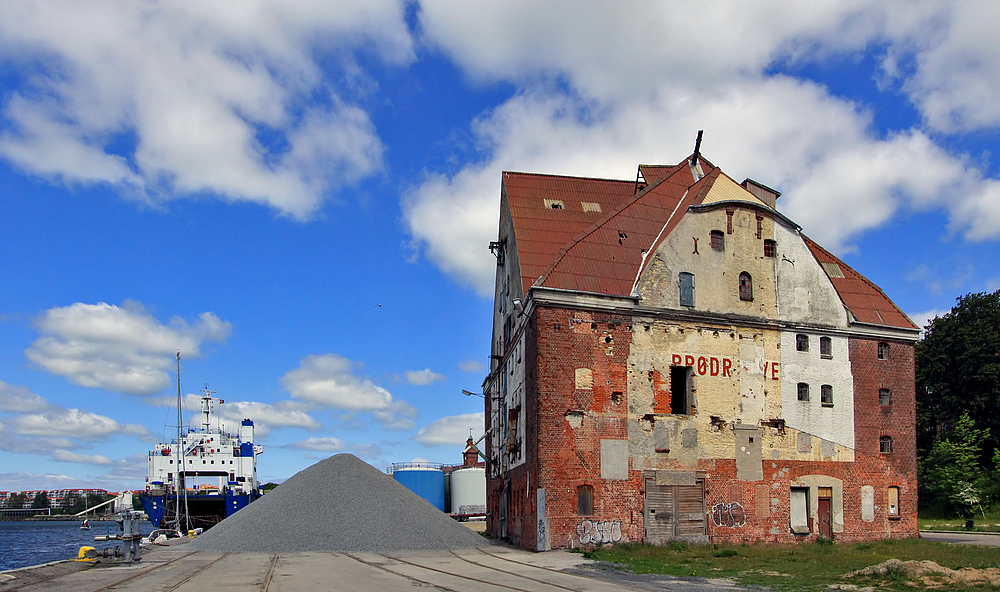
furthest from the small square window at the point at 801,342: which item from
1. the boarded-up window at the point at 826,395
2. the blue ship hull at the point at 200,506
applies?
the blue ship hull at the point at 200,506

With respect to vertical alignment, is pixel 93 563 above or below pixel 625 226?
below

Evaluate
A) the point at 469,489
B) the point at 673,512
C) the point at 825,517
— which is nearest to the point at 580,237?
the point at 673,512

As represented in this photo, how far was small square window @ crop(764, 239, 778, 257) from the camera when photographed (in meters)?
35.4

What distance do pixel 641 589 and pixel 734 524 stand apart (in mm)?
15644

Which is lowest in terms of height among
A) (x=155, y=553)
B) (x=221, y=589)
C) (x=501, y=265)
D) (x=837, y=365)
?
(x=155, y=553)

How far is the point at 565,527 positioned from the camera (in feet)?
98.7

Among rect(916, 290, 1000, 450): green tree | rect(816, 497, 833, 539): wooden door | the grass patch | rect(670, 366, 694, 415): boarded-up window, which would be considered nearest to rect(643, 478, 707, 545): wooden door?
the grass patch

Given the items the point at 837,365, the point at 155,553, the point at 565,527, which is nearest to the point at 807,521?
the point at 837,365

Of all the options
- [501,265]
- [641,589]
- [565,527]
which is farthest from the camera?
[501,265]

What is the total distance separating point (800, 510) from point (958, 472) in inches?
995

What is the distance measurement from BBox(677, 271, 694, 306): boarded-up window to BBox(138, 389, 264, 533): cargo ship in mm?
51739

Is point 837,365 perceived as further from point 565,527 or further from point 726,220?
point 565,527

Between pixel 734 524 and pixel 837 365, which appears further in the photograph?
pixel 837 365

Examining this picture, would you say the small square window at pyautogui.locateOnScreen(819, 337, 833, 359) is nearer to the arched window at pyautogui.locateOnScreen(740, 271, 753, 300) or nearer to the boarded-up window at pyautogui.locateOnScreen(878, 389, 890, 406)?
the boarded-up window at pyautogui.locateOnScreen(878, 389, 890, 406)
